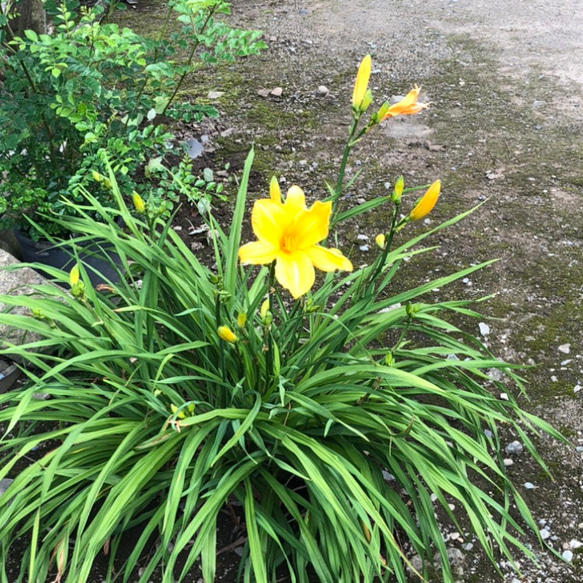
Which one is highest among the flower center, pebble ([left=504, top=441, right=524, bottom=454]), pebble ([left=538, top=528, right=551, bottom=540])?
the flower center

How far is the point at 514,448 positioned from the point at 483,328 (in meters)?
0.55

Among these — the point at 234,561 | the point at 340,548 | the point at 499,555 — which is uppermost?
the point at 340,548

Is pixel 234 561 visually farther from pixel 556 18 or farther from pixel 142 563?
pixel 556 18

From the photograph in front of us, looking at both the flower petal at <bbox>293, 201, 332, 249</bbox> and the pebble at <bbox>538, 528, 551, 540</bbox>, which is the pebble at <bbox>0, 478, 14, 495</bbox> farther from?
the pebble at <bbox>538, 528, 551, 540</bbox>

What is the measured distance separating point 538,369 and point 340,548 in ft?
3.87

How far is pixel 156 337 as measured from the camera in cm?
174

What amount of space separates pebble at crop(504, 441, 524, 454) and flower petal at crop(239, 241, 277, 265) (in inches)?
49.8

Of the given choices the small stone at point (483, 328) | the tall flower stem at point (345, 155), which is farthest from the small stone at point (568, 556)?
the tall flower stem at point (345, 155)

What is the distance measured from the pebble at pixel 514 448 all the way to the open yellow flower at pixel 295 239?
116 cm

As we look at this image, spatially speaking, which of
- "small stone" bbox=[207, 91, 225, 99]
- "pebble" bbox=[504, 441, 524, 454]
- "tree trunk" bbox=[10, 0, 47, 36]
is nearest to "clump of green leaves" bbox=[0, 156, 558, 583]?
"pebble" bbox=[504, 441, 524, 454]

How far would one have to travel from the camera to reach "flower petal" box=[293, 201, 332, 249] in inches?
47.1

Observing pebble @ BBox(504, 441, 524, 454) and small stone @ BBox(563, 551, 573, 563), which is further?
pebble @ BBox(504, 441, 524, 454)

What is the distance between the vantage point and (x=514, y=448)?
202 centimetres

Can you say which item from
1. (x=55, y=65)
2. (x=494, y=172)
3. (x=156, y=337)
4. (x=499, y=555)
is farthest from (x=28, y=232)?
(x=494, y=172)
